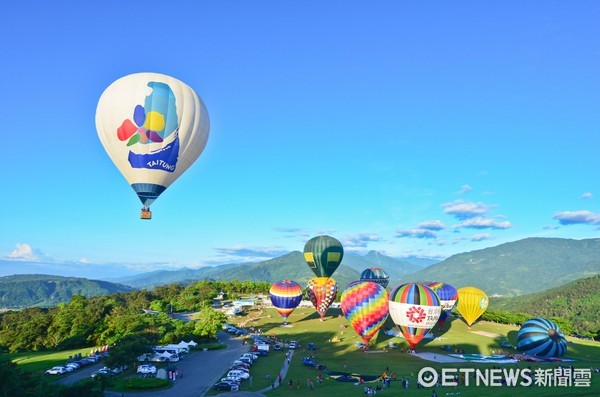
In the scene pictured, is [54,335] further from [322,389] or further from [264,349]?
[322,389]

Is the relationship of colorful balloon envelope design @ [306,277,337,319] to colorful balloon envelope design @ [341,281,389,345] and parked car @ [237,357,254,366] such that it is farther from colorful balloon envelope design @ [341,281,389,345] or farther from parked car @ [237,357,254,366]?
parked car @ [237,357,254,366]

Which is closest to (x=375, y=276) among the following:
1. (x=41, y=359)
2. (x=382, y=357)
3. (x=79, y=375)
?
(x=382, y=357)

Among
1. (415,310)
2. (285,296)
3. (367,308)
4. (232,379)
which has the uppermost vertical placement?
(415,310)

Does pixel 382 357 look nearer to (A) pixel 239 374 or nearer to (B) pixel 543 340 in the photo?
(B) pixel 543 340

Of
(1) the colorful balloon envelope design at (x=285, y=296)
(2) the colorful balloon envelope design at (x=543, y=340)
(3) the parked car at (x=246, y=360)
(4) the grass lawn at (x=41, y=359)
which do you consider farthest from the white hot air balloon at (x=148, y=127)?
(2) the colorful balloon envelope design at (x=543, y=340)

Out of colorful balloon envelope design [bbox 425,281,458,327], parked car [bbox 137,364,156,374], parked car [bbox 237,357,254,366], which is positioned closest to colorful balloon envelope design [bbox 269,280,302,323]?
colorful balloon envelope design [bbox 425,281,458,327]

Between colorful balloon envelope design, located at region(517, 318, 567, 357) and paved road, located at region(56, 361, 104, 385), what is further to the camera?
colorful balloon envelope design, located at region(517, 318, 567, 357)
